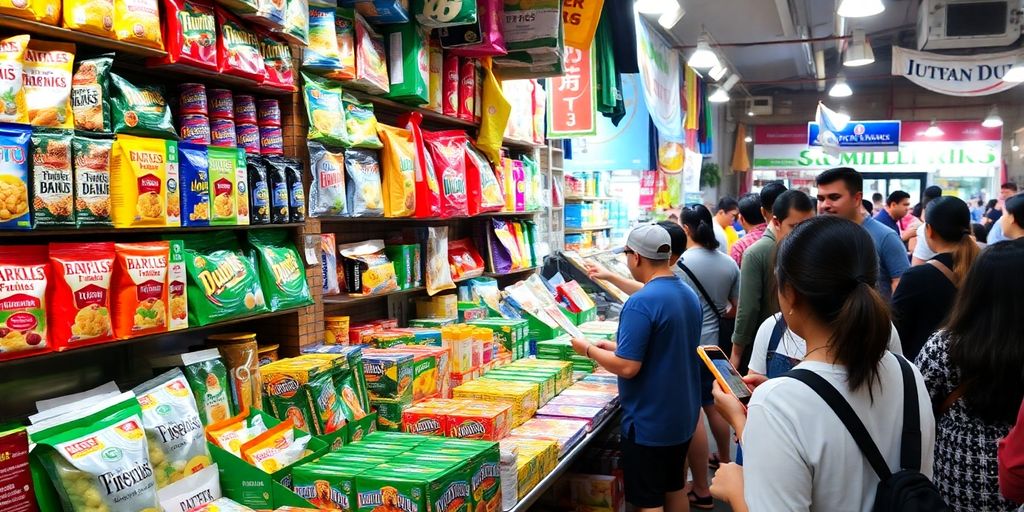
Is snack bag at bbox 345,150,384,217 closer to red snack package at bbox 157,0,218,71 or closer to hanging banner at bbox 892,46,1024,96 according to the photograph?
red snack package at bbox 157,0,218,71

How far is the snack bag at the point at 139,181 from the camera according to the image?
2254 millimetres

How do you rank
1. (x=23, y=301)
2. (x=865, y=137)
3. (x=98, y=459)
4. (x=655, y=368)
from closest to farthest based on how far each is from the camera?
(x=98, y=459) → (x=23, y=301) → (x=655, y=368) → (x=865, y=137)

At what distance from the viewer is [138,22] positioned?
2.27 meters

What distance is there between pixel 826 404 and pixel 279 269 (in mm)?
2129

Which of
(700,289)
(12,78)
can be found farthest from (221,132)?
(700,289)

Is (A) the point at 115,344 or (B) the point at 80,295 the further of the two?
(A) the point at 115,344

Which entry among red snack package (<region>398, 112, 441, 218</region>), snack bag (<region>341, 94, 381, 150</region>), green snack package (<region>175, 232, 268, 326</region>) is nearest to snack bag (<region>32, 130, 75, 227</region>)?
green snack package (<region>175, 232, 268, 326</region>)

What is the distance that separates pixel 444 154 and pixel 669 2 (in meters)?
3.92

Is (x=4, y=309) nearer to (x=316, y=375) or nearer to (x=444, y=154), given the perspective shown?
(x=316, y=375)

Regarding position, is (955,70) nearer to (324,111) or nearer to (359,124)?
(359,124)

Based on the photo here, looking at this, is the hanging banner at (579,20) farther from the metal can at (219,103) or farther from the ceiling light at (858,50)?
the ceiling light at (858,50)

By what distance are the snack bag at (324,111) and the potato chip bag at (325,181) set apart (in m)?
0.05

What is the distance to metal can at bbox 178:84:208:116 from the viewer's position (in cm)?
266

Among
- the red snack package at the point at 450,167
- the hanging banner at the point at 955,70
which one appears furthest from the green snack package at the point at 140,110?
the hanging banner at the point at 955,70
